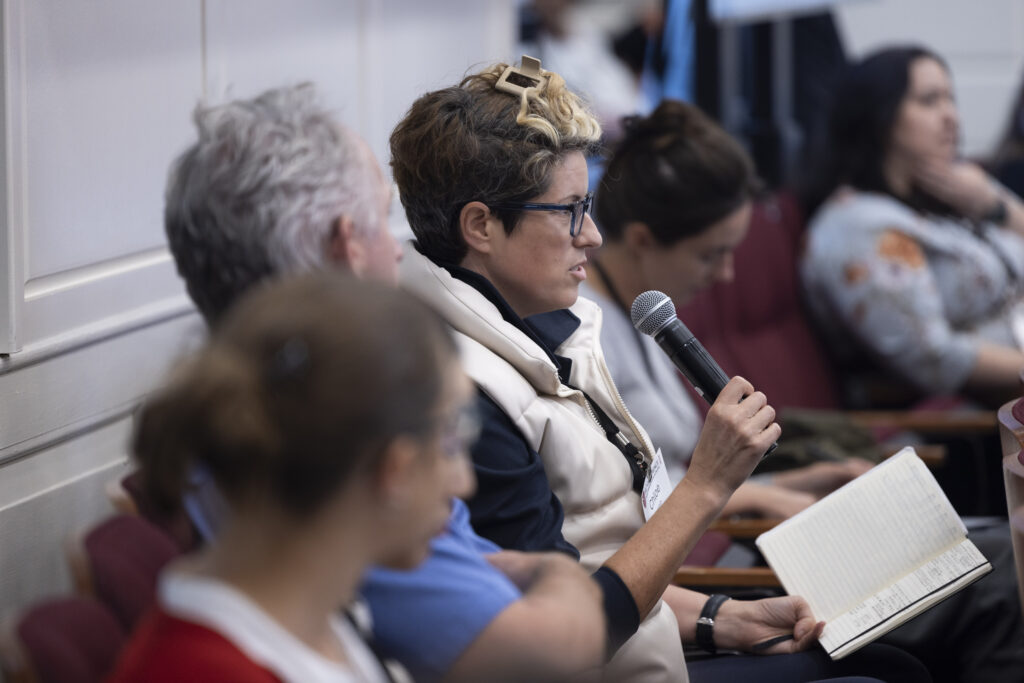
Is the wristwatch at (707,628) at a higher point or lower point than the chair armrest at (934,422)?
higher

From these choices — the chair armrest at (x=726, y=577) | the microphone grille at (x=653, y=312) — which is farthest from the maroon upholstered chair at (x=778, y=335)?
the microphone grille at (x=653, y=312)

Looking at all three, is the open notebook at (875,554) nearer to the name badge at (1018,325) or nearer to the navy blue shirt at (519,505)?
the navy blue shirt at (519,505)

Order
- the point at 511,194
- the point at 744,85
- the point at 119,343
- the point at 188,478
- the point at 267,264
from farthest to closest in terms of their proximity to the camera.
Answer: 1. the point at 744,85
2. the point at 119,343
3. the point at 511,194
4. the point at 267,264
5. the point at 188,478

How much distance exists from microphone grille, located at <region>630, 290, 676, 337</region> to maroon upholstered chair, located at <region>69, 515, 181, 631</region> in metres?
0.76

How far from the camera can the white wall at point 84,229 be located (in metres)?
1.71

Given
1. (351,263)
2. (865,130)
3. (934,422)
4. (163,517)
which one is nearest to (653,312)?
(351,263)

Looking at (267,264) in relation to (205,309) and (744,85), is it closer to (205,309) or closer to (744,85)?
(205,309)

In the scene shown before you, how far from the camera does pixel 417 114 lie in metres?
1.68

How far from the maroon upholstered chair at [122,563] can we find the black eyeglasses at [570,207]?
2.26ft

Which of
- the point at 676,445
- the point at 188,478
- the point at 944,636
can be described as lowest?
the point at 944,636

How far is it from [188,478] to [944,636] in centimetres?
159

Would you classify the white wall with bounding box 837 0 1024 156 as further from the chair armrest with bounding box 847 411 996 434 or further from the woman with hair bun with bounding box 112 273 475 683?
the woman with hair bun with bounding box 112 273 475 683

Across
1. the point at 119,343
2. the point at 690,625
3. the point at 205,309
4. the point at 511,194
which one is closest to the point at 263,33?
the point at 119,343

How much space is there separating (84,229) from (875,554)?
1379mm
